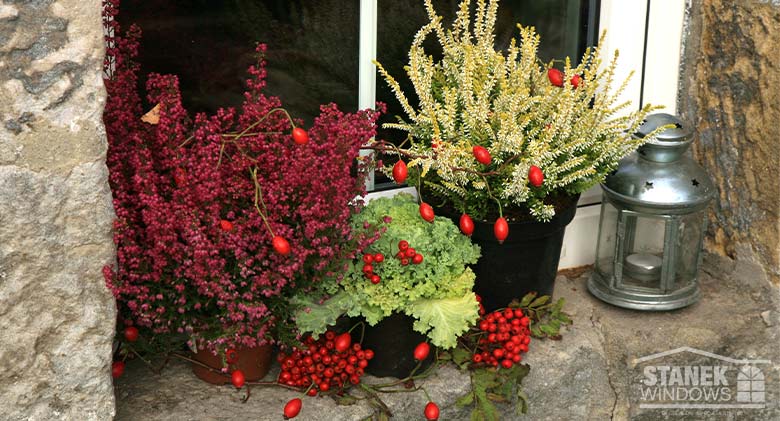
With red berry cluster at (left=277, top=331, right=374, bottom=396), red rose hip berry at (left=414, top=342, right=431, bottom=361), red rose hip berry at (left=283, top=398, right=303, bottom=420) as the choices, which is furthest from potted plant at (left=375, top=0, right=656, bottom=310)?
red rose hip berry at (left=283, top=398, right=303, bottom=420)

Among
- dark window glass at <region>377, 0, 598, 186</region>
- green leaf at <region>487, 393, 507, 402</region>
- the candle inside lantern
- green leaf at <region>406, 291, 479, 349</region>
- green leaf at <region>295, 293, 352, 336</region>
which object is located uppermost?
dark window glass at <region>377, 0, 598, 186</region>

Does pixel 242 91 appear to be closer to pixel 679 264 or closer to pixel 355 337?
pixel 355 337

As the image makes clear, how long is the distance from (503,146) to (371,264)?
1.61 ft

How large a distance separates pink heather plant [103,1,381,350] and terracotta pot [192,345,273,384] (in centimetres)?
10

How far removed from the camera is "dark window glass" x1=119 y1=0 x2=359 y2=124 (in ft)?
8.16

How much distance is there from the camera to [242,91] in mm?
2658

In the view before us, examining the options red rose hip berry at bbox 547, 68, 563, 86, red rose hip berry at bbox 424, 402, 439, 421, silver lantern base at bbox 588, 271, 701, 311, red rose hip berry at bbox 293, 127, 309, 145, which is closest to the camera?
red rose hip berry at bbox 293, 127, 309, 145

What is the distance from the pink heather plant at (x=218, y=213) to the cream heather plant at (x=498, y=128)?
1.11 ft

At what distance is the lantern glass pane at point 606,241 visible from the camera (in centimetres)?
309

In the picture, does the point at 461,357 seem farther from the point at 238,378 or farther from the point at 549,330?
the point at 238,378

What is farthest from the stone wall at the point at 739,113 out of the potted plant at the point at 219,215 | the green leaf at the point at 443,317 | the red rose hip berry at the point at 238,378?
the red rose hip berry at the point at 238,378

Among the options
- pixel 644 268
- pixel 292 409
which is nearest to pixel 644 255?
pixel 644 268

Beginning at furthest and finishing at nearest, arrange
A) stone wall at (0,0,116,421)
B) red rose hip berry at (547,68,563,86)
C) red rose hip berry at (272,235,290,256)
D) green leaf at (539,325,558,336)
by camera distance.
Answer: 1. green leaf at (539,325,558,336)
2. red rose hip berry at (547,68,563,86)
3. red rose hip berry at (272,235,290,256)
4. stone wall at (0,0,116,421)

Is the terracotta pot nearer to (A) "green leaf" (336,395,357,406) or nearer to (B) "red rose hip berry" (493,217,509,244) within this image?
(A) "green leaf" (336,395,357,406)
